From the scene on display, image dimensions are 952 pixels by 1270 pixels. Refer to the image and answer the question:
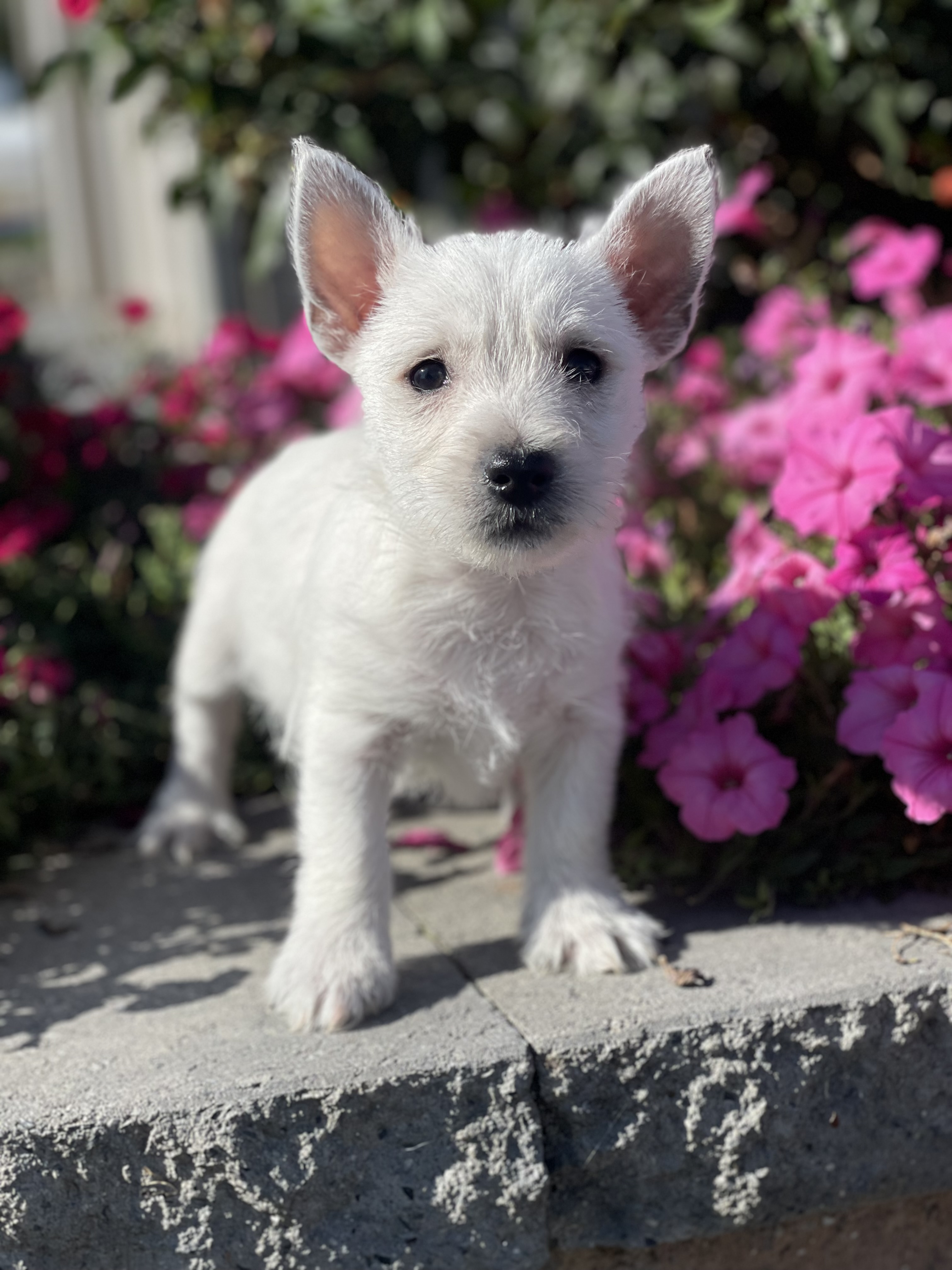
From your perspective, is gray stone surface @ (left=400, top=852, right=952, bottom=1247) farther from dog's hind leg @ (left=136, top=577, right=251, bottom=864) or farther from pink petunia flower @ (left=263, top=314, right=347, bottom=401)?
pink petunia flower @ (left=263, top=314, right=347, bottom=401)

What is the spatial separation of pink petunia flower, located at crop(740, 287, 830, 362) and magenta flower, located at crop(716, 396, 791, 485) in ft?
1.32

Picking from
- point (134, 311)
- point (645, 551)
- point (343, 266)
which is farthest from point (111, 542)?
point (343, 266)

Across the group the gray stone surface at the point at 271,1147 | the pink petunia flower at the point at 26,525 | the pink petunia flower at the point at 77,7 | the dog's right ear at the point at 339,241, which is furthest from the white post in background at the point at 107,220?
the gray stone surface at the point at 271,1147

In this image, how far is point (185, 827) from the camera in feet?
11.1

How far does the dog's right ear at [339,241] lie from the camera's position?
2.26 m

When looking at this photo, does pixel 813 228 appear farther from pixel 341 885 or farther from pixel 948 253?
pixel 341 885

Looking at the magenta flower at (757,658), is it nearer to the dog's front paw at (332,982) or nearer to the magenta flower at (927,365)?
the dog's front paw at (332,982)

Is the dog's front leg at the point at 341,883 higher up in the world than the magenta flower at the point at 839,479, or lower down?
lower down

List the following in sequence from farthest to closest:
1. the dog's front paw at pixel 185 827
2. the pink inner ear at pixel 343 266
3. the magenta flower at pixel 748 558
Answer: the dog's front paw at pixel 185 827, the magenta flower at pixel 748 558, the pink inner ear at pixel 343 266

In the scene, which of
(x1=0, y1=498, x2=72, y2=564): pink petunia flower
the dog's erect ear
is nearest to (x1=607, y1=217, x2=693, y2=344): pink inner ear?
the dog's erect ear

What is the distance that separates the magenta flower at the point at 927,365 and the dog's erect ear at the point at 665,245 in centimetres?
135

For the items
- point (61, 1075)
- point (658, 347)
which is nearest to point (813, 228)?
point (658, 347)

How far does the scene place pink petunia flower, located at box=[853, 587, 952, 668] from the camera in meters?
2.69

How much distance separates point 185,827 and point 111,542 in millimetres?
1563
